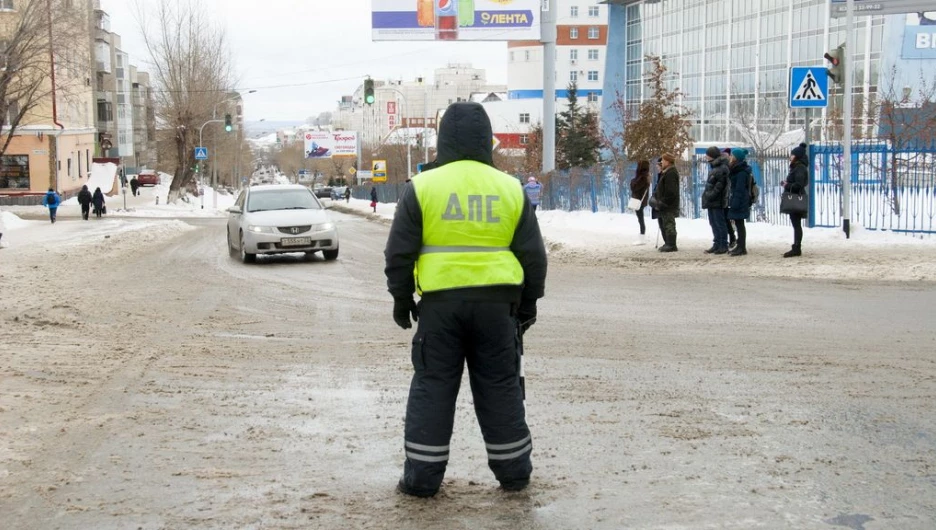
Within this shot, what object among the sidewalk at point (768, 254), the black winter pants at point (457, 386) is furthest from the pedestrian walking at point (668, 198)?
the black winter pants at point (457, 386)

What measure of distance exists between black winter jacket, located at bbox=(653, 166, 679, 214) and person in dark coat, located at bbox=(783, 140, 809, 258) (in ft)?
7.51

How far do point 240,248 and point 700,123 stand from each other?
61394 mm

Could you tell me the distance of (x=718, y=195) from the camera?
16.9 meters

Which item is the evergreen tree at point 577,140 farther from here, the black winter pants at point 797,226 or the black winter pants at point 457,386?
the black winter pants at point 457,386

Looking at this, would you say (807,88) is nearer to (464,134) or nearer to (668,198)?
(668,198)

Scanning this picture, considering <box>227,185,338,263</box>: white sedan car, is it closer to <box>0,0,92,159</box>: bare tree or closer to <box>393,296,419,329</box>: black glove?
<box>393,296,419,329</box>: black glove

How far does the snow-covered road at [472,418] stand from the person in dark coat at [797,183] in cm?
351

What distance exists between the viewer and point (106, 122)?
88.9 metres

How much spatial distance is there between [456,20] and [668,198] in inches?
699

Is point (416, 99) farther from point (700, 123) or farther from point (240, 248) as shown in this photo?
point (240, 248)

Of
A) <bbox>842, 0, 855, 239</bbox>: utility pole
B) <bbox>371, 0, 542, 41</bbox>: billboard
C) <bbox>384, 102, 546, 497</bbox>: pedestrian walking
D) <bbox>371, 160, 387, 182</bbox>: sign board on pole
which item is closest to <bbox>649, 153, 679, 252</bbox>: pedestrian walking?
<bbox>842, 0, 855, 239</bbox>: utility pole

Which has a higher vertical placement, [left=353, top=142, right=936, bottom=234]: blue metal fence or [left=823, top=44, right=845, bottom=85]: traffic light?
[left=823, top=44, right=845, bottom=85]: traffic light

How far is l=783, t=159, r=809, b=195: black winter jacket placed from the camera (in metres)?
16.0

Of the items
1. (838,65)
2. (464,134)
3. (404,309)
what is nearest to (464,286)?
(404,309)
